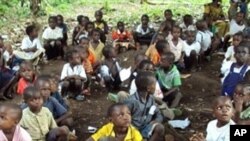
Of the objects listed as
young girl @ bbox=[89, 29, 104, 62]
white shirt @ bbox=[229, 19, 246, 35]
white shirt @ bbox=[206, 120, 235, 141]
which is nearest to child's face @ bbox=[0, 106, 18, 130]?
white shirt @ bbox=[206, 120, 235, 141]

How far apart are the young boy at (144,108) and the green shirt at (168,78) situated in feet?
3.88

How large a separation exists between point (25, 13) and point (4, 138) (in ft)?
29.8

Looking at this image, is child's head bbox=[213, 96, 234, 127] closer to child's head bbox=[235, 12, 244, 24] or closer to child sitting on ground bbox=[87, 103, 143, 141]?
child sitting on ground bbox=[87, 103, 143, 141]

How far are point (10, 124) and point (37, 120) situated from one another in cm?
62

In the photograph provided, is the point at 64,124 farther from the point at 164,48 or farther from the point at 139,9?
the point at 139,9

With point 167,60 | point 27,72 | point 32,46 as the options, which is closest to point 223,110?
point 167,60

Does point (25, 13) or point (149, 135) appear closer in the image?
point (149, 135)

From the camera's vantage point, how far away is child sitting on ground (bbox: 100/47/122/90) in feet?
23.1

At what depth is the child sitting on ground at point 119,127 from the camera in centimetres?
409

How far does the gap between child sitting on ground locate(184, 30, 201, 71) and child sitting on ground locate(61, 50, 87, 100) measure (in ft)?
6.51

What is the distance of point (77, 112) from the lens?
6.35 m

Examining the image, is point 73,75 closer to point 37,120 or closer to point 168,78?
point 168,78

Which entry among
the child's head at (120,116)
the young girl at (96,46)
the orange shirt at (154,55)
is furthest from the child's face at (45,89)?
the young girl at (96,46)

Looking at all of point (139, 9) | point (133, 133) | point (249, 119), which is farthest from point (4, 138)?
point (139, 9)
